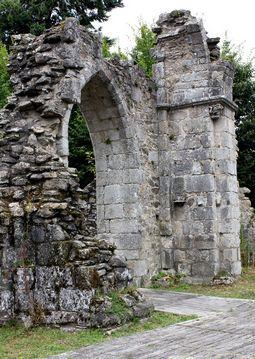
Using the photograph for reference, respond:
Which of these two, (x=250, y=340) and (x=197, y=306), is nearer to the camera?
(x=250, y=340)

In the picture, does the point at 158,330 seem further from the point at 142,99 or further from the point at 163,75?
the point at 163,75

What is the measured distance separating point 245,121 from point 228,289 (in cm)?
973

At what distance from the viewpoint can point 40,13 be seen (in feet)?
67.9

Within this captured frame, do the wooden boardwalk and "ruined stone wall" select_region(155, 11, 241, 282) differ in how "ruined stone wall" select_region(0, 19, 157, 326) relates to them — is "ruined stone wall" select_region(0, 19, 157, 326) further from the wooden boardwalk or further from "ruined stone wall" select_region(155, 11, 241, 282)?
the wooden boardwalk

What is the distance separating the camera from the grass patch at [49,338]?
5.45 meters

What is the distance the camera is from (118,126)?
10539 millimetres

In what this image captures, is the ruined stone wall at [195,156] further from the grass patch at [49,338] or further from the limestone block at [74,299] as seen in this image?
the limestone block at [74,299]

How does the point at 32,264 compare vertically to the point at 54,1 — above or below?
below

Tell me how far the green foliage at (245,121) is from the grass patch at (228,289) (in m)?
7.37

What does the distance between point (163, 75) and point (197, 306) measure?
550cm

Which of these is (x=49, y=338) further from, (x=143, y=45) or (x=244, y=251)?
(x=143, y=45)

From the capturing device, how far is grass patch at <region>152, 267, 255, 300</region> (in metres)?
9.27

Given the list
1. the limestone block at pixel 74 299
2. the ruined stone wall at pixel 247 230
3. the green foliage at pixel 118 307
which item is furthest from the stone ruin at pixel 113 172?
the ruined stone wall at pixel 247 230

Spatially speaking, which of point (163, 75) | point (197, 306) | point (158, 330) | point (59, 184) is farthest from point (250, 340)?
point (163, 75)
